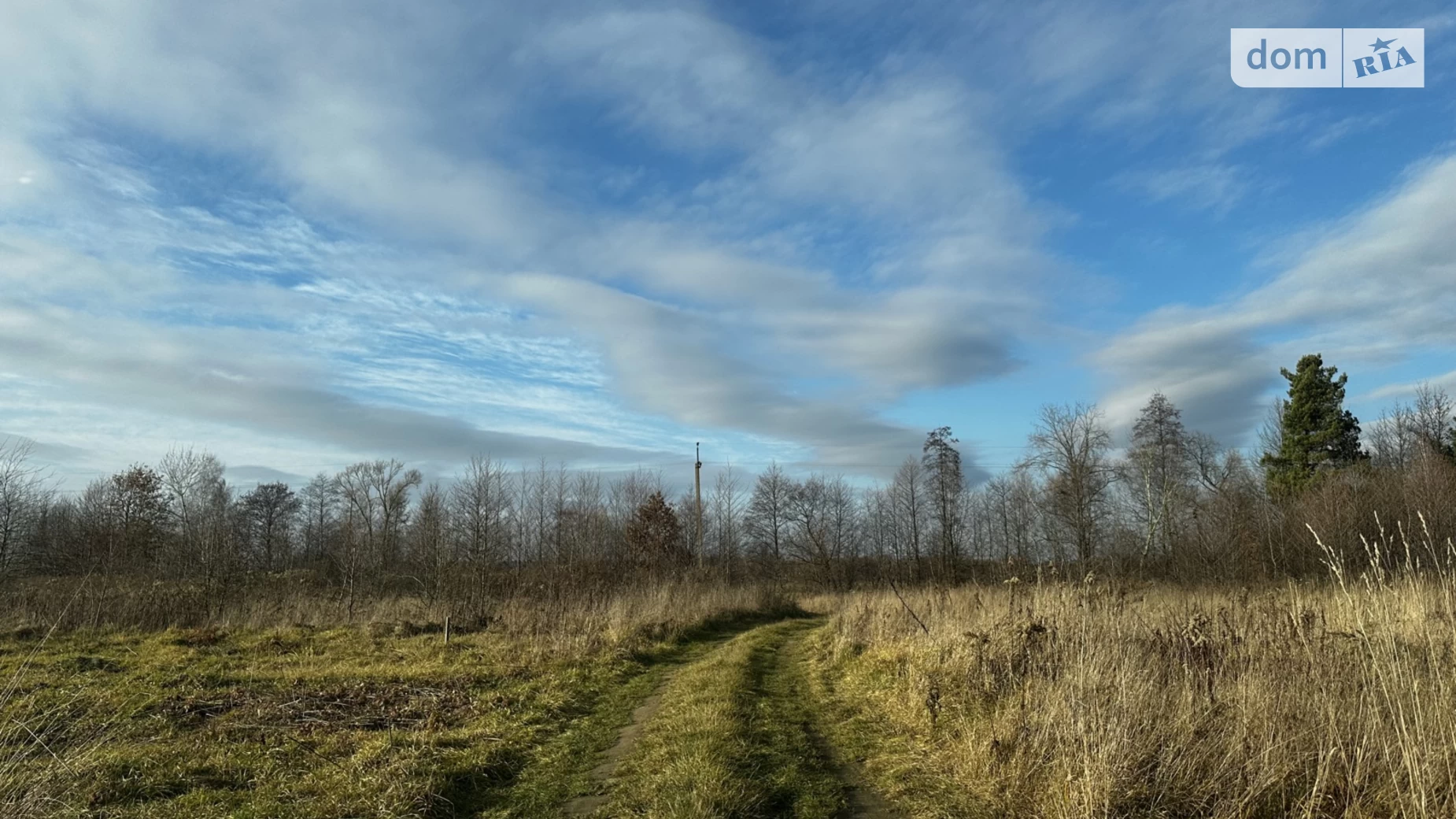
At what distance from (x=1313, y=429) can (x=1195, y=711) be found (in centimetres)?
4030

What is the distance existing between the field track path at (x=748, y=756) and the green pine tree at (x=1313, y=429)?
35131mm

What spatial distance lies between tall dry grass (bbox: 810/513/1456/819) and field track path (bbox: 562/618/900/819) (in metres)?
0.56

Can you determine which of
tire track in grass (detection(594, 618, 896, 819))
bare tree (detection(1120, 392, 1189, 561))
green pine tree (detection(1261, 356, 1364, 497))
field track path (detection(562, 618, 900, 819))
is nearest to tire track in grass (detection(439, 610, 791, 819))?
field track path (detection(562, 618, 900, 819))

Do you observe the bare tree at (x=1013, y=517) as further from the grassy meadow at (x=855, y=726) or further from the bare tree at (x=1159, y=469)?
the grassy meadow at (x=855, y=726)

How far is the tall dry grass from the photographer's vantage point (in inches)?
178

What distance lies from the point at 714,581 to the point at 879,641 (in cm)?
1575

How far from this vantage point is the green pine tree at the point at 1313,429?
35.7 metres

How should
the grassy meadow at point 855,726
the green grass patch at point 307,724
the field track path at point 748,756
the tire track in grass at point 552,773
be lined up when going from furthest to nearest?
the tire track in grass at point 552,773 < the green grass patch at point 307,724 < the field track path at point 748,756 < the grassy meadow at point 855,726

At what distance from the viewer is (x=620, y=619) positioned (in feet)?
56.6

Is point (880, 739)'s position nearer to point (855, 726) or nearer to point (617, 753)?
point (855, 726)

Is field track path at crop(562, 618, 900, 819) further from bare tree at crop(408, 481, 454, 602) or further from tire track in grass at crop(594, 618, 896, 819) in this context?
bare tree at crop(408, 481, 454, 602)

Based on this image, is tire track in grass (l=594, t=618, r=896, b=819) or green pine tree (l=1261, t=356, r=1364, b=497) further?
green pine tree (l=1261, t=356, r=1364, b=497)

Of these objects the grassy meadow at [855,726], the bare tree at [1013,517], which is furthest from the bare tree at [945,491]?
the grassy meadow at [855,726]

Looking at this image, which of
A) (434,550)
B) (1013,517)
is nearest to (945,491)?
(1013,517)
